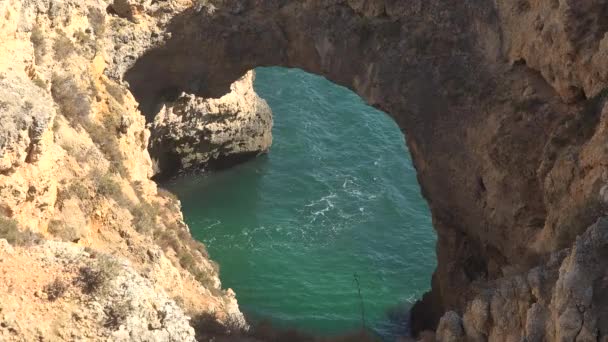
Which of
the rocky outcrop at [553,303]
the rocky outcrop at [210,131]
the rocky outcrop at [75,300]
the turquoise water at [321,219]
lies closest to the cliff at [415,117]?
the rocky outcrop at [553,303]

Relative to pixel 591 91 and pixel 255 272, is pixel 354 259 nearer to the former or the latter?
pixel 255 272

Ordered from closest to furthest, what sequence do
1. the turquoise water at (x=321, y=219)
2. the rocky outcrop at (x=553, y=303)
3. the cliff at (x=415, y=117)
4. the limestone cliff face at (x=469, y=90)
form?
the rocky outcrop at (x=553, y=303)
the cliff at (x=415, y=117)
the limestone cliff face at (x=469, y=90)
the turquoise water at (x=321, y=219)

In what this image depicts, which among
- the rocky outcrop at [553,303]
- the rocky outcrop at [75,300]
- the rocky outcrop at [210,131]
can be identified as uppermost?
the rocky outcrop at [210,131]

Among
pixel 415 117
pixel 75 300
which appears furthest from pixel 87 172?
pixel 415 117

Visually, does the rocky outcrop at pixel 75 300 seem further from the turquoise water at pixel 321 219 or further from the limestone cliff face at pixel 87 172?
the turquoise water at pixel 321 219

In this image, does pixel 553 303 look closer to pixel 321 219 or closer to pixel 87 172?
pixel 87 172

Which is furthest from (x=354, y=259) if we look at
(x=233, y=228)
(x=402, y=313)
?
(x=233, y=228)

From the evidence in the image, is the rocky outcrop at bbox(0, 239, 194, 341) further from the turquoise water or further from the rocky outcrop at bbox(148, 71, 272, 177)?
the rocky outcrop at bbox(148, 71, 272, 177)

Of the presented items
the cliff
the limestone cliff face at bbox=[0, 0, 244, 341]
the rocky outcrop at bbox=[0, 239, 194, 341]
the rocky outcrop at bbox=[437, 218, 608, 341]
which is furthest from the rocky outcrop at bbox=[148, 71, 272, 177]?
the rocky outcrop at bbox=[437, 218, 608, 341]
